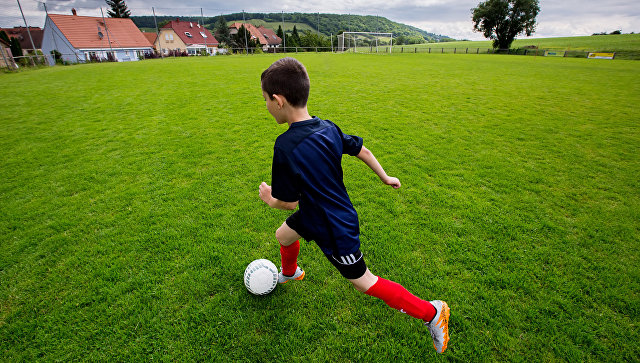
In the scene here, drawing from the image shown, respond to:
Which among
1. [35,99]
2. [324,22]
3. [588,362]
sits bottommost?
[588,362]

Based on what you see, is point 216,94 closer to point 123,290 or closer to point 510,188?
point 123,290

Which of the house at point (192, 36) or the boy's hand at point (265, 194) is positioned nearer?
the boy's hand at point (265, 194)

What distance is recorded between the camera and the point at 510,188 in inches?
167

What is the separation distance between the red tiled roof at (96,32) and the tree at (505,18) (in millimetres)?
56348

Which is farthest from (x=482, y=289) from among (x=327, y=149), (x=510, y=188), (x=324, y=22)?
(x=324, y=22)

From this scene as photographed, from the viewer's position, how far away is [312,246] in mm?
3111

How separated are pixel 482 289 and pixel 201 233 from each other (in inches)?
121

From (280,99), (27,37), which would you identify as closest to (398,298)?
(280,99)

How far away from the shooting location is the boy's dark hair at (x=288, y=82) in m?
1.55

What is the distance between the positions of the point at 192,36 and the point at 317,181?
71.3 metres

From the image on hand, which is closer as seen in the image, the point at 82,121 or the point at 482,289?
the point at 482,289

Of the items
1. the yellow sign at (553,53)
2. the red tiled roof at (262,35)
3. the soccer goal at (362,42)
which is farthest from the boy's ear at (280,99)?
the red tiled roof at (262,35)

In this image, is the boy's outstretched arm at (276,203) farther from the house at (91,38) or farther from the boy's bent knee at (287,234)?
the house at (91,38)

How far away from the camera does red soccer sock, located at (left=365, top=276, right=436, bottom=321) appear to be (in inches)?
73.0
